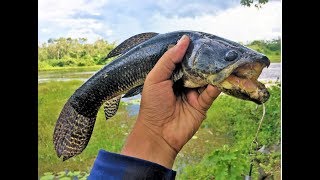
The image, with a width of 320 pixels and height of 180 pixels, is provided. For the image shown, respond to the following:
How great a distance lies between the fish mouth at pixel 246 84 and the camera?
34.7 inches

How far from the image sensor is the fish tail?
48.3 inches

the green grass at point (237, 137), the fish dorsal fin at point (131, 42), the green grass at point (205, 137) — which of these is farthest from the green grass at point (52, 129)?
the fish dorsal fin at point (131, 42)

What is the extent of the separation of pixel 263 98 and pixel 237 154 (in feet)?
3.39

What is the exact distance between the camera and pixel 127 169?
738 mm

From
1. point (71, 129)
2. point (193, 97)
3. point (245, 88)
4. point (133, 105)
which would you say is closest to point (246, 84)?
point (245, 88)

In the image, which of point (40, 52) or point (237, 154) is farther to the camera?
point (237, 154)

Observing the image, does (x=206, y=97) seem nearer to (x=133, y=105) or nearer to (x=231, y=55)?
(x=231, y=55)

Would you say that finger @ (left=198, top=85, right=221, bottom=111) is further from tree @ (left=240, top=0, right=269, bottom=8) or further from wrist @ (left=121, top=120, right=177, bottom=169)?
tree @ (left=240, top=0, right=269, bottom=8)

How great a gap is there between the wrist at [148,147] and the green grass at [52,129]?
0.93 metres

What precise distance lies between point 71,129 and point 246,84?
0.54 metres

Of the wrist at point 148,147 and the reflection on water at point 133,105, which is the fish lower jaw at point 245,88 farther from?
the reflection on water at point 133,105
